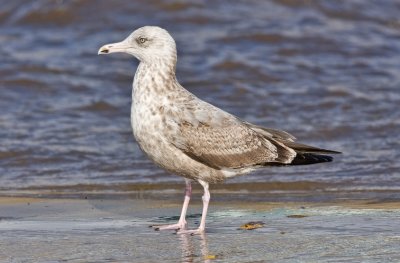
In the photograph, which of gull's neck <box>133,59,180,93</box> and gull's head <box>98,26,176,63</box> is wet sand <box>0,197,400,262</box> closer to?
gull's neck <box>133,59,180,93</box>

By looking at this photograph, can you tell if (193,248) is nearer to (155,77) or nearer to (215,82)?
(155,77)

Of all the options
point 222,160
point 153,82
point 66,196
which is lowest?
point 66,196

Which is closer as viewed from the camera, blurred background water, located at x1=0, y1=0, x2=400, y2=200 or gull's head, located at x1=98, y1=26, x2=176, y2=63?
gull's head, located at x1=98, y1=26, x2=176, y2=63

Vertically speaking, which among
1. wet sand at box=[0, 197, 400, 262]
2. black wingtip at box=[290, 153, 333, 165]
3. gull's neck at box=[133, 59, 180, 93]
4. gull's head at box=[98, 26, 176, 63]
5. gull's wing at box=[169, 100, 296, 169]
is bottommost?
wet sand at box=[0, 197, 400, 262]

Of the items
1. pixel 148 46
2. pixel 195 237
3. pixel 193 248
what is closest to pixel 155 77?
pixel 148 46

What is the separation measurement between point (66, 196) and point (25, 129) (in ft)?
9.80

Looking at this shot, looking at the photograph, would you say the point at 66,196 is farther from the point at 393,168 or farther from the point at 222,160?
the point at 393,168

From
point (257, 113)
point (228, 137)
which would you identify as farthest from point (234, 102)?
point (228, 137)

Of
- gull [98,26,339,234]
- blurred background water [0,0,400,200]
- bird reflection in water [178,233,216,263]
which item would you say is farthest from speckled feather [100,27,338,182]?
blurred background water [0,0,400,200]

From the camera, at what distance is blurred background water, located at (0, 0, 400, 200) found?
9.79m

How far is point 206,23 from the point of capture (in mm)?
16250

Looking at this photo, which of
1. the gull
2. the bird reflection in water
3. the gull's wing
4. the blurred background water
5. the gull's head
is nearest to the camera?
the bird reflection in water

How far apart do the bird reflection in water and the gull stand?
0.16m

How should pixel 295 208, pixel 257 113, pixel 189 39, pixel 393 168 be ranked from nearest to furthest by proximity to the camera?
pixel 295 208
pixel 393 168
pixel 257 113
pixel 189 39
